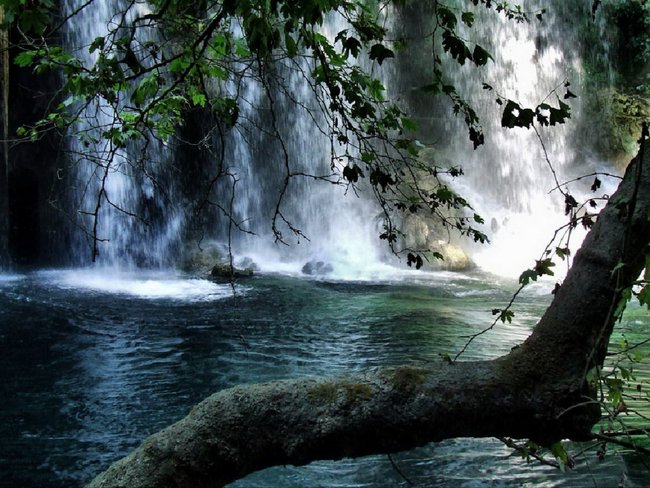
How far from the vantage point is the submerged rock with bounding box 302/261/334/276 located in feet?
49.2

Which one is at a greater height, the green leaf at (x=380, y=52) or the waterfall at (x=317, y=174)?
the waterfall at (x=317, y=174)

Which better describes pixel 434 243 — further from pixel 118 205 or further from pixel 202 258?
pixel 118 205

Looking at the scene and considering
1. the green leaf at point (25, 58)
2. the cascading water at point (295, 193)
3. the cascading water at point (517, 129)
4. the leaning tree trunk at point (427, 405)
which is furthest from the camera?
the cascading water at point (517, 129)

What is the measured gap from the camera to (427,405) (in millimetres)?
1765

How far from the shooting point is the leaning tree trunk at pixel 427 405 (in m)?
1.71

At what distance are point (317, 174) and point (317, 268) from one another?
4533 mm

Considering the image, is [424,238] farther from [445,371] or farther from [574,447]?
[445,371]

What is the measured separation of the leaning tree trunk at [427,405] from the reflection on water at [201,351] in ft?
2.45

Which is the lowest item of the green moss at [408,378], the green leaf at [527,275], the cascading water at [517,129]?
the green moss at [408,378]

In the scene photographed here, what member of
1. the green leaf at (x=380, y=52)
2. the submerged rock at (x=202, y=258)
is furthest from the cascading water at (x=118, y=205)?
the green leaf at (x=380, y=52)

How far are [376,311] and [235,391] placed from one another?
8.93 metres

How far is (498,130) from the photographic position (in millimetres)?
22234

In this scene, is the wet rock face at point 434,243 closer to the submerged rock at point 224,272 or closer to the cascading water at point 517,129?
the cascading water at point 517,129

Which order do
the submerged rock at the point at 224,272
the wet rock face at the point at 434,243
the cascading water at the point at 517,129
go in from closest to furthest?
the submerged rock at the point at 224,272, the wet rock face at the point at 434,243, the cascading water at the point at 517,129
